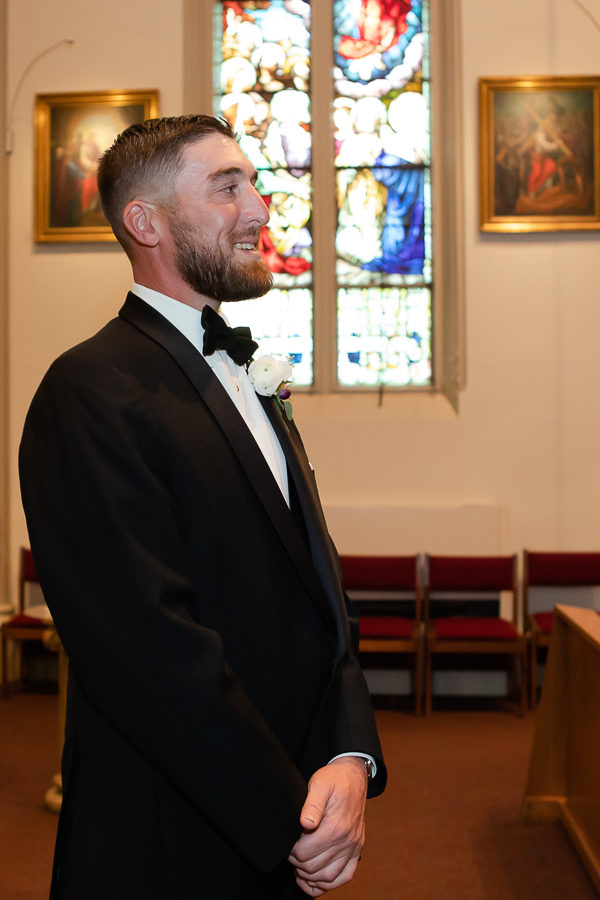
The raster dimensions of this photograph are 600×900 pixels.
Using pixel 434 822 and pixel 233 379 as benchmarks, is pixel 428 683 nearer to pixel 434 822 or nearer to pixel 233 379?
pixel 434 822

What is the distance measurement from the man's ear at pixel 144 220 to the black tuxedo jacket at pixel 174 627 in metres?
0.12

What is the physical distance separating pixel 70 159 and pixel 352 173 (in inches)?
83.8

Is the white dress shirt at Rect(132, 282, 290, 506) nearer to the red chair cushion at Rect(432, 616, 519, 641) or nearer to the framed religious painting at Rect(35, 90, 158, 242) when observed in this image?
the red chair cushion at Rect(432, 616, 519, 641)

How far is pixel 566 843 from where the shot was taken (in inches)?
153

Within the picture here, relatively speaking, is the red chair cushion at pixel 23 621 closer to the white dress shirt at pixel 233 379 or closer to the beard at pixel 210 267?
the white dress shirt at pixel 233 379

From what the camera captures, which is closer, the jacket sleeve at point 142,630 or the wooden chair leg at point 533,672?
the jacket sleeve at point 142,630

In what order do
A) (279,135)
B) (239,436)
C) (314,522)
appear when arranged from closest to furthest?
(239,436) → (314,522) → (279,135)

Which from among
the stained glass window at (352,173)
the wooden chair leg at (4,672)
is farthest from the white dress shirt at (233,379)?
the stained glass window at (352,173)

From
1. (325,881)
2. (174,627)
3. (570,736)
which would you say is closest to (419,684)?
(570,736)

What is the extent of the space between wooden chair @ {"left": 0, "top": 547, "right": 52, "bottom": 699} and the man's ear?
4999mm

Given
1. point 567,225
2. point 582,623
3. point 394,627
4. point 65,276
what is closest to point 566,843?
point 582,623

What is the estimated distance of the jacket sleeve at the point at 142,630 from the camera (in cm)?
113

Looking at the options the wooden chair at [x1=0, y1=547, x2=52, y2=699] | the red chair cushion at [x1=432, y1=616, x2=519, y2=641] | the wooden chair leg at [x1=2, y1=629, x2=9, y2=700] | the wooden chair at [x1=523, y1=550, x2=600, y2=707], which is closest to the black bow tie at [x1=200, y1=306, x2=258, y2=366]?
the red chair cushion at [x1=432, y1=616, x2=519, y2=641]

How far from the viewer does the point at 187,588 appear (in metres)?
1.20
